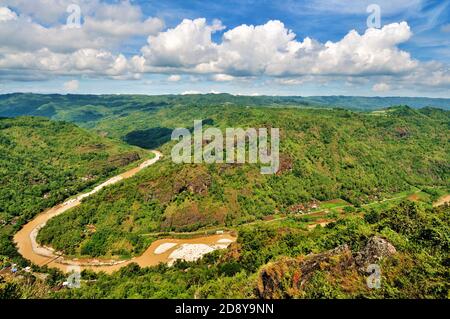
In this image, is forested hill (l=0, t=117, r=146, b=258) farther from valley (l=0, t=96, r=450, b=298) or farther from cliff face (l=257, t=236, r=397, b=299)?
cliff face (l=257, t=236, r=397, b=299)

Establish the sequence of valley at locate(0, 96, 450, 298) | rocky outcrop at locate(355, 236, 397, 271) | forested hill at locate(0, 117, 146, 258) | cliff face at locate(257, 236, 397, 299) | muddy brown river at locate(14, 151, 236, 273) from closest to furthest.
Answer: cliff face at locate(257, 236, 397, 299) < rocky outcrop at locate(355, 236, 397, 271) < valley at locate(0, 96, 450, 298) < muddy brown river at locate(14, 151, 236, 273) < forested hill at locate(0, 117, 146, 258)

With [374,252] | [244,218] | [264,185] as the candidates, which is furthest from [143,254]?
[374,252]

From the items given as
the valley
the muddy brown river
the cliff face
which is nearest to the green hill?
the valley

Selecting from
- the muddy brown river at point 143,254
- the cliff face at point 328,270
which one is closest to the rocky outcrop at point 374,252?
the cliff face at point 328,270

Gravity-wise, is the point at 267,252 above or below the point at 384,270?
below

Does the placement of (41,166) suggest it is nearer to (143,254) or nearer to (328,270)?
(143,254)
